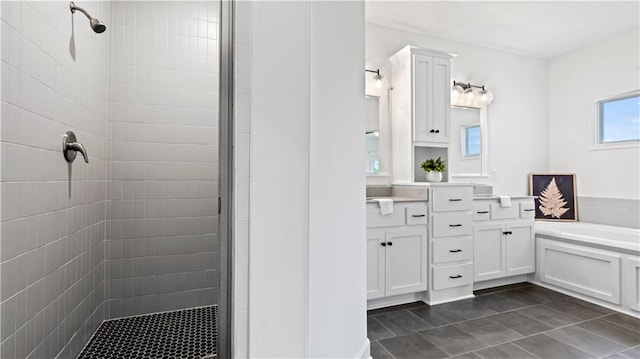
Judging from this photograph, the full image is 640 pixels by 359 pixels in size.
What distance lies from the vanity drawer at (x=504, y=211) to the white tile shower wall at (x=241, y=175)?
2.57 metres

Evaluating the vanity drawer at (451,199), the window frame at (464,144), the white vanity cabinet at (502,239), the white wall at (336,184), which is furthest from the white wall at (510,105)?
the white wall at (336,184)

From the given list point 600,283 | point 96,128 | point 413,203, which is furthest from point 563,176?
point 96,128

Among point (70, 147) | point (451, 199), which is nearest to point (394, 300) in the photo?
point (451, 199)

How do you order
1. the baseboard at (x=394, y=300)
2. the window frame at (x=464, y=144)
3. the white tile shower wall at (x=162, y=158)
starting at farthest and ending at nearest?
the window frame at (x=464, y=144) → the baseboard at (x=394, y=300) → the white tile shower wall at (x=162, y=158)

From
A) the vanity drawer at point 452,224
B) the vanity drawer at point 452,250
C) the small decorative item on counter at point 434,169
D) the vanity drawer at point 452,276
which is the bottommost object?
the vanity drawer at point 452,276

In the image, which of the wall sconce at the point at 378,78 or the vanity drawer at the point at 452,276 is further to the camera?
the wall sconce at the point at 378,78

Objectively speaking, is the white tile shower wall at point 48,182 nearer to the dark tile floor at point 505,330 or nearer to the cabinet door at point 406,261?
the dark tile floor at point 505,330

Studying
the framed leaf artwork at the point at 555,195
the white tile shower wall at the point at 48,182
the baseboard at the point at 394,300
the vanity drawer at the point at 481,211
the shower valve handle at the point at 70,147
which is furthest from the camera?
the framed leaf artwork at the point at 555,195

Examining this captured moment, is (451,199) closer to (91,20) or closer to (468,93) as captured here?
(468,93)

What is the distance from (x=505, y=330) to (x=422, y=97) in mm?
2062

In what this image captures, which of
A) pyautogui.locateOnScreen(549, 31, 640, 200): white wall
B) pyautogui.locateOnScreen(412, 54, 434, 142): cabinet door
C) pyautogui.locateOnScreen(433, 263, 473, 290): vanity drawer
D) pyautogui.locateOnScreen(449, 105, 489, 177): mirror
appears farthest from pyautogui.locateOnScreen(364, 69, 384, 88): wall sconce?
pyautogui.locateOnScreen(549, 31, 640, 200): white wall

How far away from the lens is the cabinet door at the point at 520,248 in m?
2.99

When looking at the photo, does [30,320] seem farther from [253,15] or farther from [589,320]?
[589,320]

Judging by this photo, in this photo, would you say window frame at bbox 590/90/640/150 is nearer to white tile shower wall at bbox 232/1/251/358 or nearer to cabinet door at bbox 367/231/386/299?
cabinet door at bbox 367/231/386/299
